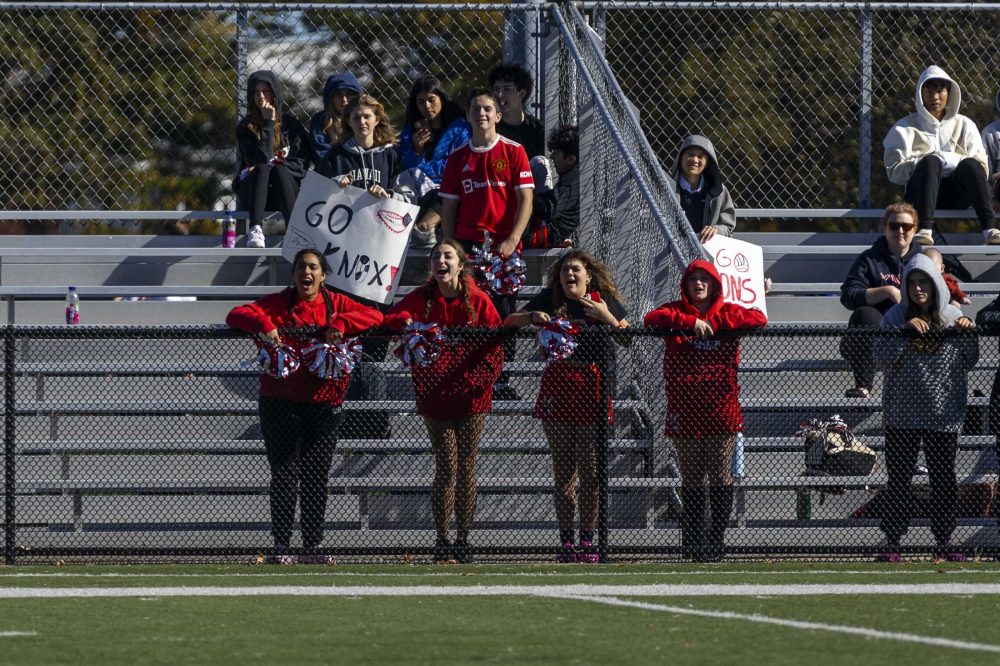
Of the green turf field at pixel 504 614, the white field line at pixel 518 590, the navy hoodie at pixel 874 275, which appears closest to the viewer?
the green turf field at pixel 504 614

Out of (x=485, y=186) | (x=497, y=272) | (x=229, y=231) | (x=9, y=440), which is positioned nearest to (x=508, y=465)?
(x=497, y=272)

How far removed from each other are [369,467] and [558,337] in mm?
1452

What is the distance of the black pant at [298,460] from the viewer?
26.1 ft

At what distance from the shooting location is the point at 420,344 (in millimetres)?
7809

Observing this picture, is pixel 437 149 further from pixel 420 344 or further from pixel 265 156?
pixel 420 344

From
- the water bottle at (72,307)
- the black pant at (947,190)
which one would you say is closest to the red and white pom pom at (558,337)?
the water bottle at (72,307)

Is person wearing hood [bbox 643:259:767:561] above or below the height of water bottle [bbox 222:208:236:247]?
below

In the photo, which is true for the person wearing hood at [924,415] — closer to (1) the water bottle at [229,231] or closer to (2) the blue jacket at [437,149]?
(2) the blue jacket at [437,149]

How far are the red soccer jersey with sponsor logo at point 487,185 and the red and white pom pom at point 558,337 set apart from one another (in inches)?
81.8

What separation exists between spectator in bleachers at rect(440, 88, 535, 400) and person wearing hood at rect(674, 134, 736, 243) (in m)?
1.08

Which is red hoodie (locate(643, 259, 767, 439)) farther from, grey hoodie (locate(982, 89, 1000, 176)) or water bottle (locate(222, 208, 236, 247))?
grey hoodie (locate(982, 89, 1000, 176))

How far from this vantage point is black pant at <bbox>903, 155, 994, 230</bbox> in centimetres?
1099

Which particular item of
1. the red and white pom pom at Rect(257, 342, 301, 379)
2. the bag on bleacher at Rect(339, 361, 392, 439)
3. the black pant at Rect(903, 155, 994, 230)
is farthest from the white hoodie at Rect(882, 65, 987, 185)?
the red and white pom pom at Rect(257, 342, 301, 379)

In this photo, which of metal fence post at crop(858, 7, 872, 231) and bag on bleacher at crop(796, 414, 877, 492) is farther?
metal fence post at crop(858, 7, 872, 231)
